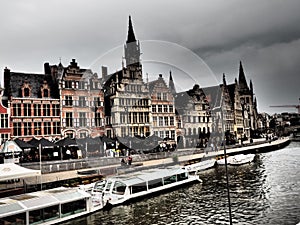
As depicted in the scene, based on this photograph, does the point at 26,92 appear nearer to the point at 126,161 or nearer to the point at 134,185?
the point at 126,161

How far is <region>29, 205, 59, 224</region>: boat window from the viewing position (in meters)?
16.8

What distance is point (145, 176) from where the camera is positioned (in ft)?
80.5

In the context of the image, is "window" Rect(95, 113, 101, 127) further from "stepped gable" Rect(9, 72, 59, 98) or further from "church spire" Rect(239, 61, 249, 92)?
"church spire" Rect(239, 61, 249, 92)

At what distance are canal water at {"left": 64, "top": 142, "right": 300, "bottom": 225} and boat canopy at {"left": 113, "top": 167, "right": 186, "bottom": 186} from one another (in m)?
1.36

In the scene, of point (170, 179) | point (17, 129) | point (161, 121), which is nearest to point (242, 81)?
point (161, 121)

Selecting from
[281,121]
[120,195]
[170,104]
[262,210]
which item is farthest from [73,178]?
[281,121]

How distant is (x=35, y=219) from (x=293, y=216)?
42.4 feet

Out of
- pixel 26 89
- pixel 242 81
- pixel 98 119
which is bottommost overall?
pixel 98 119

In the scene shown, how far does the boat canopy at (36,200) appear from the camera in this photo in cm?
1634

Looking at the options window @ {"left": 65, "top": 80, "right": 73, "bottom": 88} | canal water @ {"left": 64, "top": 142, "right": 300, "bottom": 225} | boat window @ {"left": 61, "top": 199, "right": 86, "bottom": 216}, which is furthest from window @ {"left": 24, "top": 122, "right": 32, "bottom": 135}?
boat window @ {"left": 61, "top": 199, "right": 86, "bottom": 216}

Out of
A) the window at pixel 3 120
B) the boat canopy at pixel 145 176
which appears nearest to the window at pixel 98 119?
the window at pixel 3 120

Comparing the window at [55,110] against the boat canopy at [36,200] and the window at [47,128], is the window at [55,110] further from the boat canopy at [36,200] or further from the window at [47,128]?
the boat canopy at [36,200]

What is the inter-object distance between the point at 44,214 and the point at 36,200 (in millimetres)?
830

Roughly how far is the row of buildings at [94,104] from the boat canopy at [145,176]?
1111 centimetres
